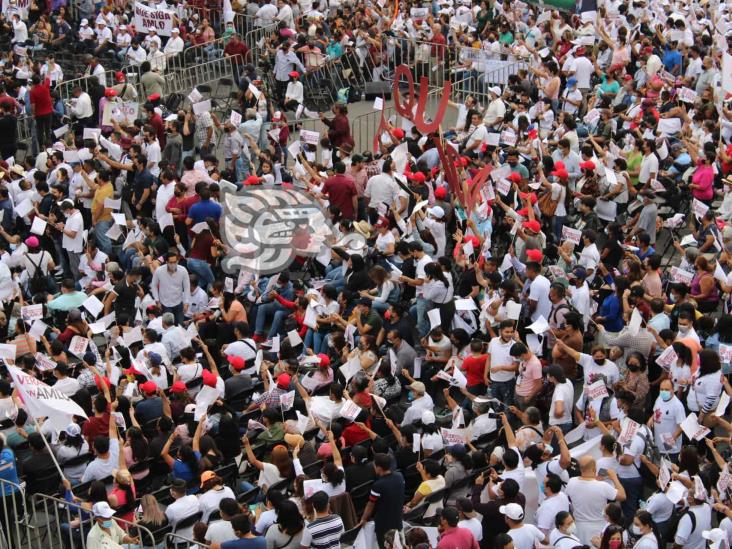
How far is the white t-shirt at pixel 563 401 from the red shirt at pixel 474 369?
3.90 feet

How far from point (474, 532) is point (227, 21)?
59.0 ft

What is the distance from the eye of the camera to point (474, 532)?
35.9ft

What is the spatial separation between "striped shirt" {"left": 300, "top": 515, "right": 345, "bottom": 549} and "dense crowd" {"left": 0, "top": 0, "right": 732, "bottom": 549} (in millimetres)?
30

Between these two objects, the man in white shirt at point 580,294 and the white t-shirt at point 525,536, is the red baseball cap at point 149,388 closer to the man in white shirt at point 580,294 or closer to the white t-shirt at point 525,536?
the white t-shirt at point 525,536

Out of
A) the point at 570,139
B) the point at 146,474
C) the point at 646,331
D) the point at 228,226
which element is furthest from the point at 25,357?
the point at 570,139

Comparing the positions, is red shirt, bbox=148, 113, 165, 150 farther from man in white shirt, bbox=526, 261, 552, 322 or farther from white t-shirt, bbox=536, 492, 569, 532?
white t-shirt, bbox=536, 492, 569, 532

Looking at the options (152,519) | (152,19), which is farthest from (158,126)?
(152,519)

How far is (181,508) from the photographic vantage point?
11594 mm

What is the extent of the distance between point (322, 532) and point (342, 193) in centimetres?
760

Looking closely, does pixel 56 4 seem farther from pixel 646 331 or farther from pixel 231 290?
pixel 646 331

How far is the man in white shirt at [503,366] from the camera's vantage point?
13773 millimetres

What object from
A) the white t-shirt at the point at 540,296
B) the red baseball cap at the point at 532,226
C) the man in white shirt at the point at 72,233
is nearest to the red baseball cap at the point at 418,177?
the red baseball cap at the point at 532,226

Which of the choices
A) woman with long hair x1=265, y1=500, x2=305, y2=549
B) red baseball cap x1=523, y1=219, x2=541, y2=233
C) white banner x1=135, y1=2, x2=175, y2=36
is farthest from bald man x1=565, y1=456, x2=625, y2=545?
white banner x1=135, y1=2, x2=175, y2=36

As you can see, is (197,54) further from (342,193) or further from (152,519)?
(152,519)
